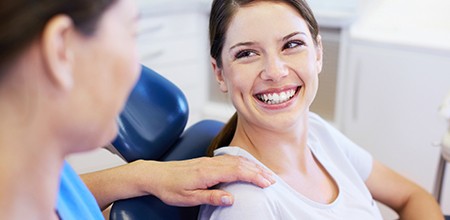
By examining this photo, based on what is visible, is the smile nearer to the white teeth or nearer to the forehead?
the white teeth

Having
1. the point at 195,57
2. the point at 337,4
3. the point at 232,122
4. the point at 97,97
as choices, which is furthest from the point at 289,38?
the point at 195,57

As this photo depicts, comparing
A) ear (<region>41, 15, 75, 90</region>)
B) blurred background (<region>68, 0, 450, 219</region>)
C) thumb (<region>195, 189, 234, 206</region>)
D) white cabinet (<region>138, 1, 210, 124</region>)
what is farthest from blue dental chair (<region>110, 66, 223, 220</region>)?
white cabinet (<region>138, 1, 210, 124</region>)

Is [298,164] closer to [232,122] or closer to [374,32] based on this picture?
[232,122]

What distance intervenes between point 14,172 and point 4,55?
12cm

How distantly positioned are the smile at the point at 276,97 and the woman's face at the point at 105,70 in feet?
1.77

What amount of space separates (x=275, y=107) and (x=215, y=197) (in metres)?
0.22

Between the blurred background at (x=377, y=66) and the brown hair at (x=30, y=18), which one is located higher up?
the brown hair at (x=30, y=18)

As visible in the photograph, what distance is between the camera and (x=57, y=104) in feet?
1.58

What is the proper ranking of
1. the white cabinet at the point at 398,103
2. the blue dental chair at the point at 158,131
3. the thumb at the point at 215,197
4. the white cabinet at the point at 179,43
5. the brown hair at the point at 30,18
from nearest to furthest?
the brown hair at the point at 30,18 → the thumb at the point at 215,197 → the blue dental chair at the point at 158,131 → the white cabinet at the point at 398,103 → the white cabinet at the point at 179,43

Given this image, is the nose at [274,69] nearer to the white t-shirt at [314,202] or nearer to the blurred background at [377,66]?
the white t-shirt at [314,202]

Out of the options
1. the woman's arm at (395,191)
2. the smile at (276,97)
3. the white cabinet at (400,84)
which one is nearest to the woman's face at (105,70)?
the smile at (276,97)

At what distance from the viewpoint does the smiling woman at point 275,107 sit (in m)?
1.00

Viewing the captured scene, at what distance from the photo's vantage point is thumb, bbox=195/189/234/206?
940 mm

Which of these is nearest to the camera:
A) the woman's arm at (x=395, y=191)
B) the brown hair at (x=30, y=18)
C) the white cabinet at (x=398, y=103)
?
the brown hair at (x=30, y=18)
